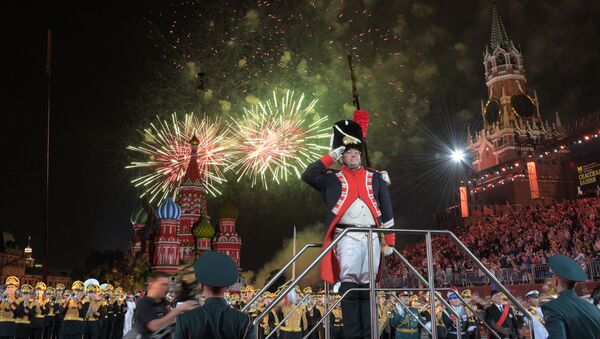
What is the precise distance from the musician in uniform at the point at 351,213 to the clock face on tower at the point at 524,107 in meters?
71.6

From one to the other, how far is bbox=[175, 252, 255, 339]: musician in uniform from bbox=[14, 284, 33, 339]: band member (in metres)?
15.6

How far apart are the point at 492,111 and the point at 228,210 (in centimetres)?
4391

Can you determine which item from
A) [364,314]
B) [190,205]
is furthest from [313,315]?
[190,205]

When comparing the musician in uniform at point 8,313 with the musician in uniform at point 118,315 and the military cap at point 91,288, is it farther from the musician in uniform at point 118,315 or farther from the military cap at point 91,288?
the musician in uniform at point 118,315

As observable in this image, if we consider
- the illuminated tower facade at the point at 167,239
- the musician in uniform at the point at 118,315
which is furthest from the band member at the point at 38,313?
the illuminated tower facade at the point at 167,239

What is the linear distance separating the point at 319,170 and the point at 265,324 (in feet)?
36.4

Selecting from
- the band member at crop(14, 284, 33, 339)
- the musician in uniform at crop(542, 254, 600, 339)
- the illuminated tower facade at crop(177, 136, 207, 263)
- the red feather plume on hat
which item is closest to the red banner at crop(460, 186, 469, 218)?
the illuminated tower facade at crop(177, 136, 207, 263)

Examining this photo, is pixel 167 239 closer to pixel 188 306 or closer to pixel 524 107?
pixel 188 306

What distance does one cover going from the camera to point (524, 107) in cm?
7156

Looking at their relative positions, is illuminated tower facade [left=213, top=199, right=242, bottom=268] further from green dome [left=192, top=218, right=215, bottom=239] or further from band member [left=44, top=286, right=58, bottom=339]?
band member [left=44, top=286, right=58, bottom=339]

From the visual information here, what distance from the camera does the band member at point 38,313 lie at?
1722 centimetres

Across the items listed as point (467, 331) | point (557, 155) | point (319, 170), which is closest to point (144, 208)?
point (557, 155)

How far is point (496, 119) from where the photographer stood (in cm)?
7344

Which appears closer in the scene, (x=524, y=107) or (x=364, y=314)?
(x=364, y=314)
